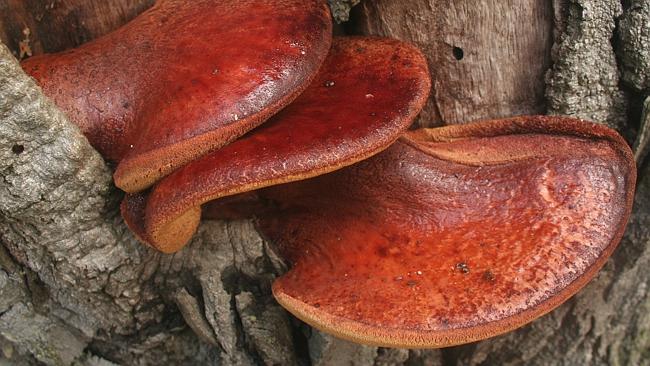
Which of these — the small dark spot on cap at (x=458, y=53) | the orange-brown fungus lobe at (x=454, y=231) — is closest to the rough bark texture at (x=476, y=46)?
the small dark spot on cap at (x=458, y=53)

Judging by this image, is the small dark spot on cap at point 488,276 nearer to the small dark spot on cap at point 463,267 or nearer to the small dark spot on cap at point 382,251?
the small dark spot on cap at point 463,267

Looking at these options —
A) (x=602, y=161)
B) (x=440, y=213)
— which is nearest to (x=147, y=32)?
(x=440, y=213)

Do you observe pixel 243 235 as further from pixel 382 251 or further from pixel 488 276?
pixel 488 276

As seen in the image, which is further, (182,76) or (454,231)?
(454,231)

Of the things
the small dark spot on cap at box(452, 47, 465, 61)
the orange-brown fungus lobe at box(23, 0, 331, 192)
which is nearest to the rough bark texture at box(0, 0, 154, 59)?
the orange-brown fungus lobe at box(23, 0, 331, 192)

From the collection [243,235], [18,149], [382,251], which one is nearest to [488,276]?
[382,251]

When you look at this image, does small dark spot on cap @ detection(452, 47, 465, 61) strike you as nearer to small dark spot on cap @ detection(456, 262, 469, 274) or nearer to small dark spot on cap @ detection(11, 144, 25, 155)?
small dark spot on cap @ detection(456, 262, 469, 274)

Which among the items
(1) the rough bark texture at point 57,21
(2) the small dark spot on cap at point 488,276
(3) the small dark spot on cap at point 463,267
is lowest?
(2) the small dark spot on cap at point 488,276

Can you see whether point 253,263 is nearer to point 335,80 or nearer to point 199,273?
point 199,273
